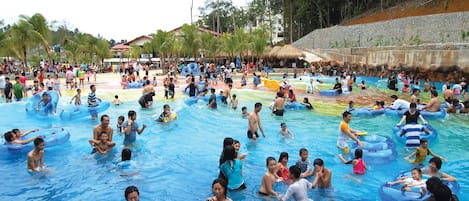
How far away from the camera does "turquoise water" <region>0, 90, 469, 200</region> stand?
6543 mm

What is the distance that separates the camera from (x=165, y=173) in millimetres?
7570

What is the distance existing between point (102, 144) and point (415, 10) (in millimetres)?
36088

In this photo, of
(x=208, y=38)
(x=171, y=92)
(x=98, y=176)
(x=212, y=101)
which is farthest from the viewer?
(x=208, y=38)

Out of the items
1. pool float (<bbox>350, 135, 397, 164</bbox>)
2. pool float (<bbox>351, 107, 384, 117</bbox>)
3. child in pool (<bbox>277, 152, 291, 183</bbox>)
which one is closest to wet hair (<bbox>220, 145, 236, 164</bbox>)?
child in pool (<bbox>277, 152, 291, 183</bbox>)

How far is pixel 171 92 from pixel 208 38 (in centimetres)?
1969

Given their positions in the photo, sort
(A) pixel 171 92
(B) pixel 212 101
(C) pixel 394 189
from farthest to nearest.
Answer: (A) pixel 171 92, (B) pixel 212 101, (C) pixel 394 189

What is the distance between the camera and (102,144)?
8.20m

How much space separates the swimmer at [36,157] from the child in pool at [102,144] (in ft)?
3.55

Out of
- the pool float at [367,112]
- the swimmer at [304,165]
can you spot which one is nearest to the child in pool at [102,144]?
the swimmer at [304,165]

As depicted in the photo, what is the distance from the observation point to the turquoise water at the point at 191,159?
6543 mm

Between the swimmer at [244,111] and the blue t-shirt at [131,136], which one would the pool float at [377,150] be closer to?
the swimmer at [244,111]

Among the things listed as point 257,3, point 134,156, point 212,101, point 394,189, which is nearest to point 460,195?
point 394,189

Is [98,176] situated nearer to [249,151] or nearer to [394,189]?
[249,151]

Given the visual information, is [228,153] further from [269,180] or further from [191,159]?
[191,159]
